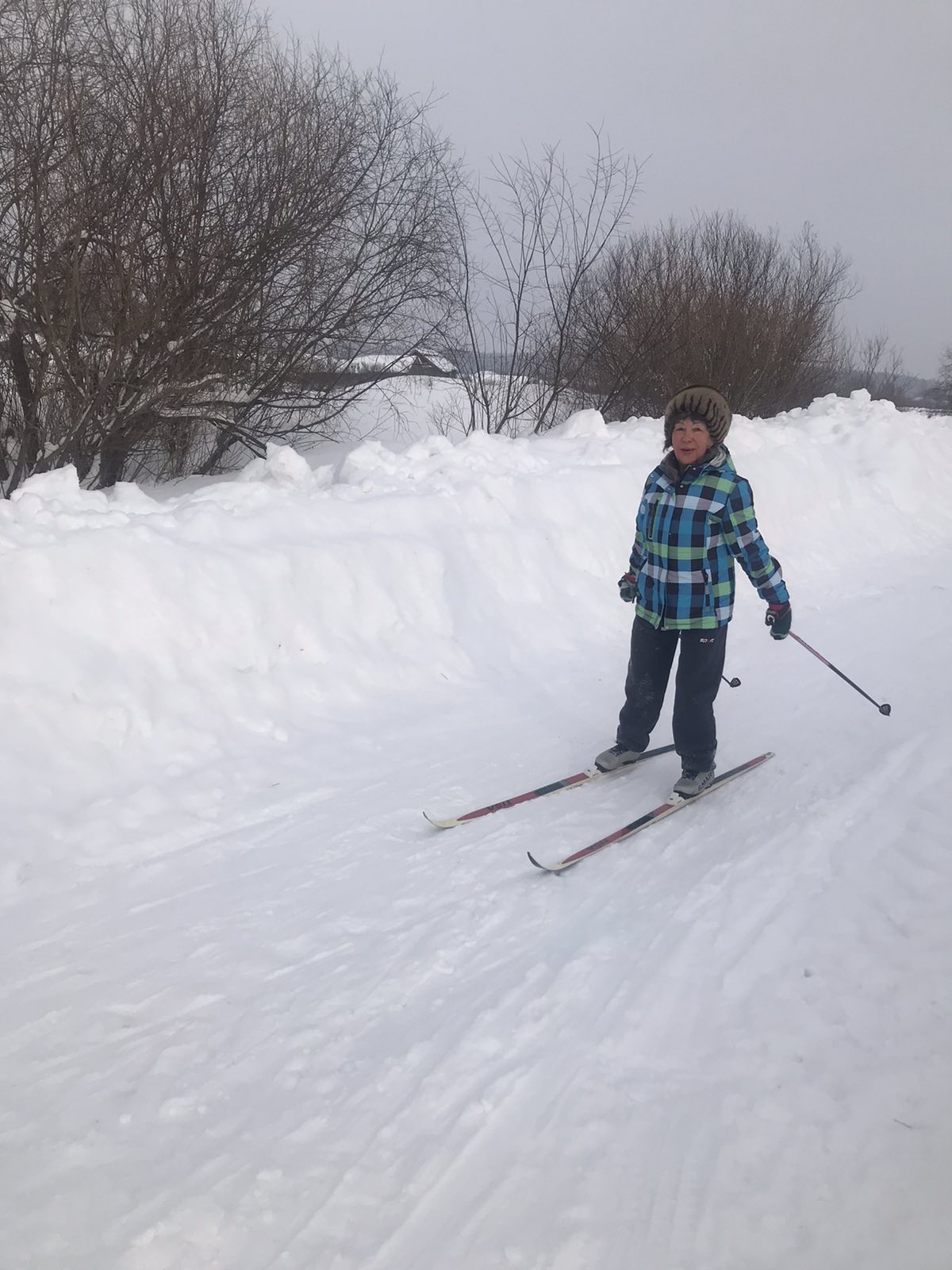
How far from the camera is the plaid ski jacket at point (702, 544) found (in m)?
3.82

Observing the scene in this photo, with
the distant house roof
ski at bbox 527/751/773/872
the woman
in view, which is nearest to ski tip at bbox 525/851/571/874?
ski at bbox 527/751/773/872

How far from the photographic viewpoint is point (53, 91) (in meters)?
6.51

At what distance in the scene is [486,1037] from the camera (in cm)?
251

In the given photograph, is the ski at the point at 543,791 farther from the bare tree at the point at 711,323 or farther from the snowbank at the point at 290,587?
the bare tree at the point at 711,323

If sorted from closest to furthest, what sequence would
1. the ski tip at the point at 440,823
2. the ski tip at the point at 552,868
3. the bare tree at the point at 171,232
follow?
1. the ski tip at the point at 552,868
2. the ski tip at the point at 440,823
3. the bare tree at the point at 171,232

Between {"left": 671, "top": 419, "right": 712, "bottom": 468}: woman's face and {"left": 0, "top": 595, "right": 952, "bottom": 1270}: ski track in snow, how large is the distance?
5.19ft

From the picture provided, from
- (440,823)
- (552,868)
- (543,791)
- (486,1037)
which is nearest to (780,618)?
(543,791)

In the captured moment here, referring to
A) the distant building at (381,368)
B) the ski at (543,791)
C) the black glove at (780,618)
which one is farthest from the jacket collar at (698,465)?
the distant building at (381,368)

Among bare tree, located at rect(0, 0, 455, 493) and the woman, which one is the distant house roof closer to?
bare tree, located at rect(0, 0, 455, 493)

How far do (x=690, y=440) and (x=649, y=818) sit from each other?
1.66 metres

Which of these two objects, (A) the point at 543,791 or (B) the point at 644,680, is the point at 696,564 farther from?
(A) the point at 543,791

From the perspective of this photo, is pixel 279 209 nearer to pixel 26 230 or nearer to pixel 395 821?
pixel 26 230

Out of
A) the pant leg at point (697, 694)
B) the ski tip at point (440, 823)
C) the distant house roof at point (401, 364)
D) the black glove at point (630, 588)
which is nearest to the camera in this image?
the ski tip at point (440, 823)

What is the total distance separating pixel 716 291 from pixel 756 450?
19.2 feet
